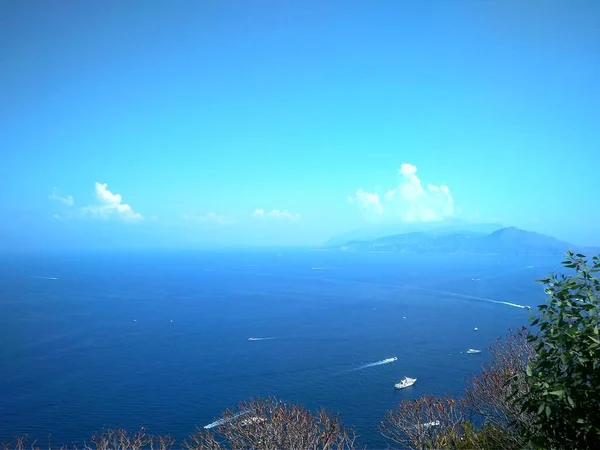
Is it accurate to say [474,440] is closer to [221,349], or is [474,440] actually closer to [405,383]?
[405,383]

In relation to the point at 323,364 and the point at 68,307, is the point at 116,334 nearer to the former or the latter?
the point at 68,307

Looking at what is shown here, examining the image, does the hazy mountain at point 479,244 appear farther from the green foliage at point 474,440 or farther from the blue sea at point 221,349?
the green foliage at point 474,440

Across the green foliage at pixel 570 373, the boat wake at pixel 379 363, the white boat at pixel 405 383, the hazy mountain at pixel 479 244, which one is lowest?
the boat wake at pixel 379 363

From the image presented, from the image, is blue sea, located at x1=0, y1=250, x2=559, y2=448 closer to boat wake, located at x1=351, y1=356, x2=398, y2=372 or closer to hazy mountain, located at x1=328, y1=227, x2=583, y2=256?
boat wake, located at x1=351, y1=356, x2=398, y2=372

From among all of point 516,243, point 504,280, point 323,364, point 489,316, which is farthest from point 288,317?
point 516,243

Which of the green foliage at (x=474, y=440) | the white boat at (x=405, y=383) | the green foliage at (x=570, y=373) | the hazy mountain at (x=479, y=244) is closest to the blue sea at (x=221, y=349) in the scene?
the white boat at (x=405, y=383)

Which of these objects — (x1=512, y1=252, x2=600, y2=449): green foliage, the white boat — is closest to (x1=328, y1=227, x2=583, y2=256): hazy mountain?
the white boat

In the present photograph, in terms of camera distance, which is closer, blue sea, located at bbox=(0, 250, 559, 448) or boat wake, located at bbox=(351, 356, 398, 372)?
blue sea, located at bbox=(0, 250, 559, 448)
